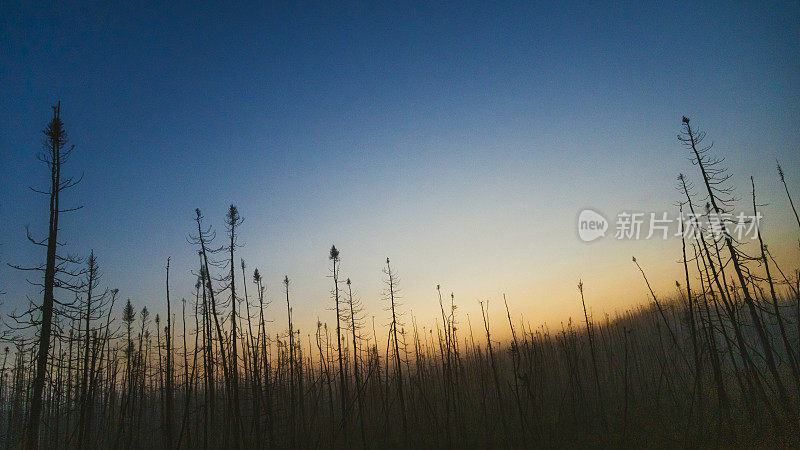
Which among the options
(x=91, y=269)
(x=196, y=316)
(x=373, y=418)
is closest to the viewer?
(x=373, y=418)

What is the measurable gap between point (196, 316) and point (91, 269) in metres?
10.9

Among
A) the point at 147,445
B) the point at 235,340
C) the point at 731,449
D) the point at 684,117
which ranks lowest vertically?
the point at 147,445

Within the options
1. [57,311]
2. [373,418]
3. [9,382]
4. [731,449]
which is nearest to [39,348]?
[57,311]

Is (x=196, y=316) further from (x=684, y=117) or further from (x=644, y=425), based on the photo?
(x=684, y=117)

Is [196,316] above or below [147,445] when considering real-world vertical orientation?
above

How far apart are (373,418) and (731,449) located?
16.3 meters

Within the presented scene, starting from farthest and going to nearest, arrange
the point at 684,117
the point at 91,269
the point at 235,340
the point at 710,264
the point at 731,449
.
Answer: the point at 91,269 → the point at 235,340 → the point at 684,117 → the point at 731,449 → the point at 710,264

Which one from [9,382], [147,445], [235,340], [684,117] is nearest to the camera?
[684,117]

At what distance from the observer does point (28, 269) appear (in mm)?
13562

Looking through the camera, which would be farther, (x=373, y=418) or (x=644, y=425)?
(x=373, y=418)

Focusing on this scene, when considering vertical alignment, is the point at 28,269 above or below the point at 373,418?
above

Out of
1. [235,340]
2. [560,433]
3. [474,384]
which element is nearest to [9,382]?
[235,340]

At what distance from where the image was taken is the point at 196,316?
81.6 ft

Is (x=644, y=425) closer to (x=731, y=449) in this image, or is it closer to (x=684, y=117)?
(x=731, y=449)
